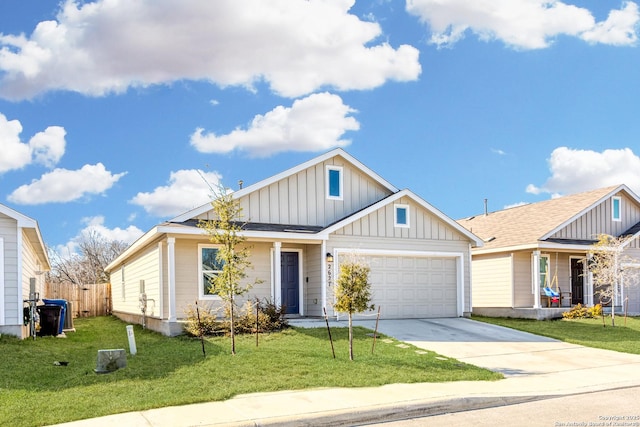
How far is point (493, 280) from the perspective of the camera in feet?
80.8

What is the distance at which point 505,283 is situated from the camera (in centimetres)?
2383

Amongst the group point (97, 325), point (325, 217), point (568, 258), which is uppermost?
point (325, 217)

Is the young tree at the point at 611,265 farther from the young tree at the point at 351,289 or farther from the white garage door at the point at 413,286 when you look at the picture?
the young tree at the point at 351,289

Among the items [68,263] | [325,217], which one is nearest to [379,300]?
[325,217]

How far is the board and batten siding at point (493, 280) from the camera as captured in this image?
2369 cm

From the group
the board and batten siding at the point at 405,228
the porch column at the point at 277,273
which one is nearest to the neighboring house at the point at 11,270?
the porch column at the point at 277,273

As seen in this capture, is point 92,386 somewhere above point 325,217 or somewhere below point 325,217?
below

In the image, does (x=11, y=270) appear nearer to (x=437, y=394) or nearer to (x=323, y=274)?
(x=323, y=274)

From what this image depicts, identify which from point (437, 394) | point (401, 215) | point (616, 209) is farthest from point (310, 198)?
point (616, 209)

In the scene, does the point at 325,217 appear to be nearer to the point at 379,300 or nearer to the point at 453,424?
the point at 379,300

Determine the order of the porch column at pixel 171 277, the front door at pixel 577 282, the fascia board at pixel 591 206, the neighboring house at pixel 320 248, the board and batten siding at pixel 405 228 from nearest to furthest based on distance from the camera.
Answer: the porch column at pixel 171 277, the neighboring house at pixel 320 248, the board and batten siding at pixel 405 228, the fascia board at pixel 591 206, the front door at pixel 577 282

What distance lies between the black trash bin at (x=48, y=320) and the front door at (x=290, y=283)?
660 centimetres

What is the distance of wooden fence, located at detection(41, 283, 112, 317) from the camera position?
2798 cm

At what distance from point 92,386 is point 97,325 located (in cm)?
1449
